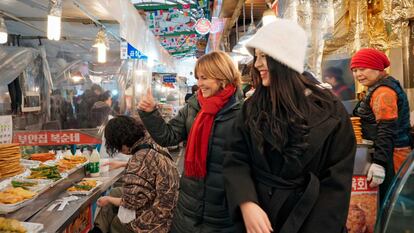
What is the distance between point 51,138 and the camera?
4980 mm

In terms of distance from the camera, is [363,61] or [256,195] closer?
[256,195]

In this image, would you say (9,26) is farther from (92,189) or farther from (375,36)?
(375,36)

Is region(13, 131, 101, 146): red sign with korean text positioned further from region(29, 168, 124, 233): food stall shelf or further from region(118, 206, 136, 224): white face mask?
region(118, 206, 136, 224): white face mask

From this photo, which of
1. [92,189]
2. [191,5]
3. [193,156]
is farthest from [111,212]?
[191,5]

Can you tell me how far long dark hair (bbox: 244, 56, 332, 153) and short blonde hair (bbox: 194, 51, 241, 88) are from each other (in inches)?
33.7

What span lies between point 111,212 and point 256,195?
195cm

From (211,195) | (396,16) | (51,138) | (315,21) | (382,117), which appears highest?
(396,16)

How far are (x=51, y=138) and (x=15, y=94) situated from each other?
1315mm

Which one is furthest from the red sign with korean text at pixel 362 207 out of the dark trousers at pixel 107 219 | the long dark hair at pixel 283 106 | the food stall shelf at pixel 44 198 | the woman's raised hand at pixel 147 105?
the food stall shelf at pixel 44 198

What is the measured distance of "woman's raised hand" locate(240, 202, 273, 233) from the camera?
145 cm

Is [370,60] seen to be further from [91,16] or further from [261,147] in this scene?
[91,16]

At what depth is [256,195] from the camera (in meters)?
1.55

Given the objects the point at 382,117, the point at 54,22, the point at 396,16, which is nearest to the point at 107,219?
the point at 54,22

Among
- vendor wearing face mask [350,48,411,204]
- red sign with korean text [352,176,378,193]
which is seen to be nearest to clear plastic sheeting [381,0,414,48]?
vendor wearing face mask [350,48,411,204]
